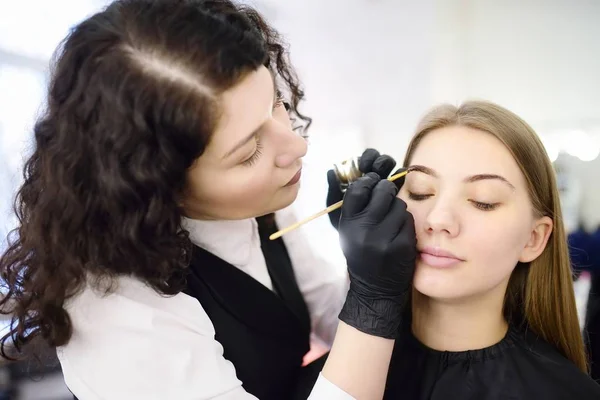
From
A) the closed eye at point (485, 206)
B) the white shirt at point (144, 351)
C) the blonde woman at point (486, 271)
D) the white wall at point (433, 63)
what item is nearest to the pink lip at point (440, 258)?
the blonde woman at point (486, 271)

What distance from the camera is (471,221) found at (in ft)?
3.15

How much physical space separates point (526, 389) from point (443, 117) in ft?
2.08

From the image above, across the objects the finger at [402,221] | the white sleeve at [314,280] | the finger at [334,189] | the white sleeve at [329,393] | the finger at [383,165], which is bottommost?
the white sleeve at [314,280]

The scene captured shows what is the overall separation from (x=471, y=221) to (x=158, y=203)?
0.64 m

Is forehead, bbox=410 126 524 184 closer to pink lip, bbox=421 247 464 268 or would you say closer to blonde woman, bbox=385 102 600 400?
blonde woman, bbox=385 102 600 400

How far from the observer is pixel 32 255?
0.99 meters

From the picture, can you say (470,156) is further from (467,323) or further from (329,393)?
(329,393)

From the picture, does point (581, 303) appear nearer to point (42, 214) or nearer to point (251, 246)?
point (251, 246)

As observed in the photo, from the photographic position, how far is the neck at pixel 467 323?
3.50 feet

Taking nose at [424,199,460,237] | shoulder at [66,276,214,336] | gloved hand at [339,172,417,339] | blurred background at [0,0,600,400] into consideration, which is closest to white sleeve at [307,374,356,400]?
gloved hand at [339,172,417,339]

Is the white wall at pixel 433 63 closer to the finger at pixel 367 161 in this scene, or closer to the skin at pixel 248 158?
the finger at pixel 367 161

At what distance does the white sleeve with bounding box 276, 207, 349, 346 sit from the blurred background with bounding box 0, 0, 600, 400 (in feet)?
2.55

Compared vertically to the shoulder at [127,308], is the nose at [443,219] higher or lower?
higher

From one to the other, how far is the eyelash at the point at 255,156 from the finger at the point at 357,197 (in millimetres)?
201
